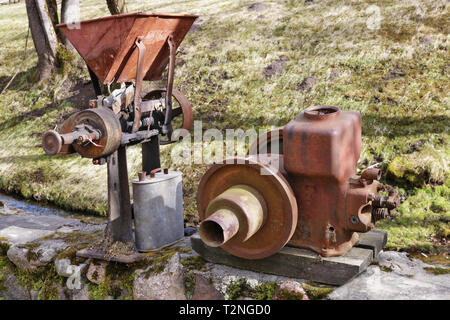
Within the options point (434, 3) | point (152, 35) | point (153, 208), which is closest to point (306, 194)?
point (153, 208)

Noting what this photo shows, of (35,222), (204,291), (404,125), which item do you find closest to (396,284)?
(204,291)

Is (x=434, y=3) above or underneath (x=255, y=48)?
above

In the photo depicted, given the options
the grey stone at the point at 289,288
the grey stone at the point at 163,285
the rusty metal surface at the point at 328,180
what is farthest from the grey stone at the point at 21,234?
the rusty metal surface at the point at 328,180

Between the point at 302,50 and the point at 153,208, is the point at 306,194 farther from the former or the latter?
the point at 302,50

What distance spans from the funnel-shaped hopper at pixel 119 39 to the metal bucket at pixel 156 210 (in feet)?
3.62

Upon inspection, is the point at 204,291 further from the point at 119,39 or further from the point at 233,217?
the point at 119,39

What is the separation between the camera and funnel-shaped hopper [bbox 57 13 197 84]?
14.3 feet

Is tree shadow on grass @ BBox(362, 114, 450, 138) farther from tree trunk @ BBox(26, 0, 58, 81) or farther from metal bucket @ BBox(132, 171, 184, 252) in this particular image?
tree trunk @ BBox(26, 0, 58, 81)

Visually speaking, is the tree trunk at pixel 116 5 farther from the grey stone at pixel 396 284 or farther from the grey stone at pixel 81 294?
the grey stone at pixel 396 284

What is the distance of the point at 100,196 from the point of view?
715cm

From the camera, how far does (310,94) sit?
8117mm

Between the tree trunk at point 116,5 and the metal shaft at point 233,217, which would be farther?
the tree trunk at point 116,5

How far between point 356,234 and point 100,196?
4.30 meters

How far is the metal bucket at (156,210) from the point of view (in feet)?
15.3
